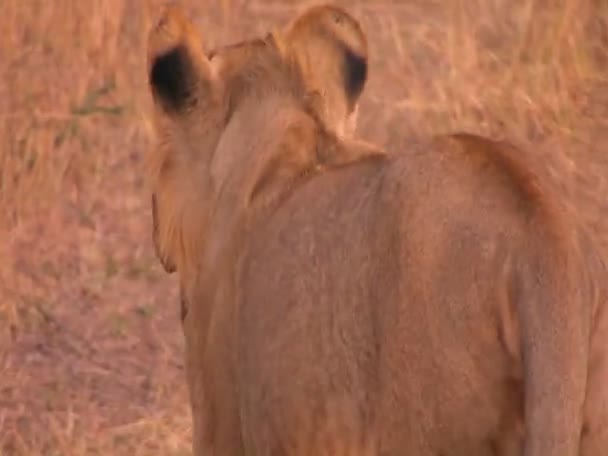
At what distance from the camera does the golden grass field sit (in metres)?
7.24

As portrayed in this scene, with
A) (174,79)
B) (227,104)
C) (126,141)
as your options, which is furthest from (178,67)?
(126,141)

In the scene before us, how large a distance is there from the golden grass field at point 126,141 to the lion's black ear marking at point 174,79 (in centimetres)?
209

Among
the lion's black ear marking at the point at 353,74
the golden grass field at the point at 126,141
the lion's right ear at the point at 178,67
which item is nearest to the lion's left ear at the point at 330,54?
the lion's black ear marking at the point at 353,74

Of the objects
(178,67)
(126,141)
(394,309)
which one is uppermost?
(178,67)

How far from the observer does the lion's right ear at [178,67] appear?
5.01 m

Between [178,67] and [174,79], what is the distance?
30 millimetres

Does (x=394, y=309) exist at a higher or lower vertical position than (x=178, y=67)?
lower

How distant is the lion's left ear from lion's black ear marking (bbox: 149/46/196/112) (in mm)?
213

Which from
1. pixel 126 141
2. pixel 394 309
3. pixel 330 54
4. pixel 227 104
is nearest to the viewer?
pixel 394 309

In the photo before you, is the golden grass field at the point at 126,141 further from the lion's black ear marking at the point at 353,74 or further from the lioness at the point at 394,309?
the lioness at the point at 394,309

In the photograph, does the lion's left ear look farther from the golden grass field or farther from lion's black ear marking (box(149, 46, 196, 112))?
the golden grass field

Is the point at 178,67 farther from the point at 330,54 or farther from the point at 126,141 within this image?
the point at 126,141

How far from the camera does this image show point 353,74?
518 cm

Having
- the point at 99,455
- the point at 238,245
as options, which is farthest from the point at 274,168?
the point at 99,455
